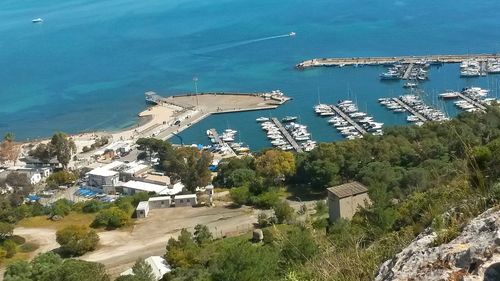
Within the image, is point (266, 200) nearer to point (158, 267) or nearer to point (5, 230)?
point (158, 267)

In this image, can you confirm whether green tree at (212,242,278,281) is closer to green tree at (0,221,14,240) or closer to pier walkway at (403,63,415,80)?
green tree at (0,221,14,240)

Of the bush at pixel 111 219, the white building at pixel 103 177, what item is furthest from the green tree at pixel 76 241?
the white building at pixel 103 177

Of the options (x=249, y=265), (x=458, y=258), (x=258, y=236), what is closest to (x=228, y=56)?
(x=258, y=236)

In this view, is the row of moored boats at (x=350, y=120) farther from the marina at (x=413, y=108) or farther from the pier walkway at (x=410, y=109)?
the pier walkway at (x=410, y=109)

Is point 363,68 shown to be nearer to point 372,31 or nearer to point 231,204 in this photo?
point 372,31

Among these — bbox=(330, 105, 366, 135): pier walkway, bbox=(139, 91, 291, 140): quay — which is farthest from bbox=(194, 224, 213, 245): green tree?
bbox=(139, 91, 291, 140): quay

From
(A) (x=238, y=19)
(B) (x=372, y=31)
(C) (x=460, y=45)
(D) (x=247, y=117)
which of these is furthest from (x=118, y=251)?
(A) (x=238, y=19)
